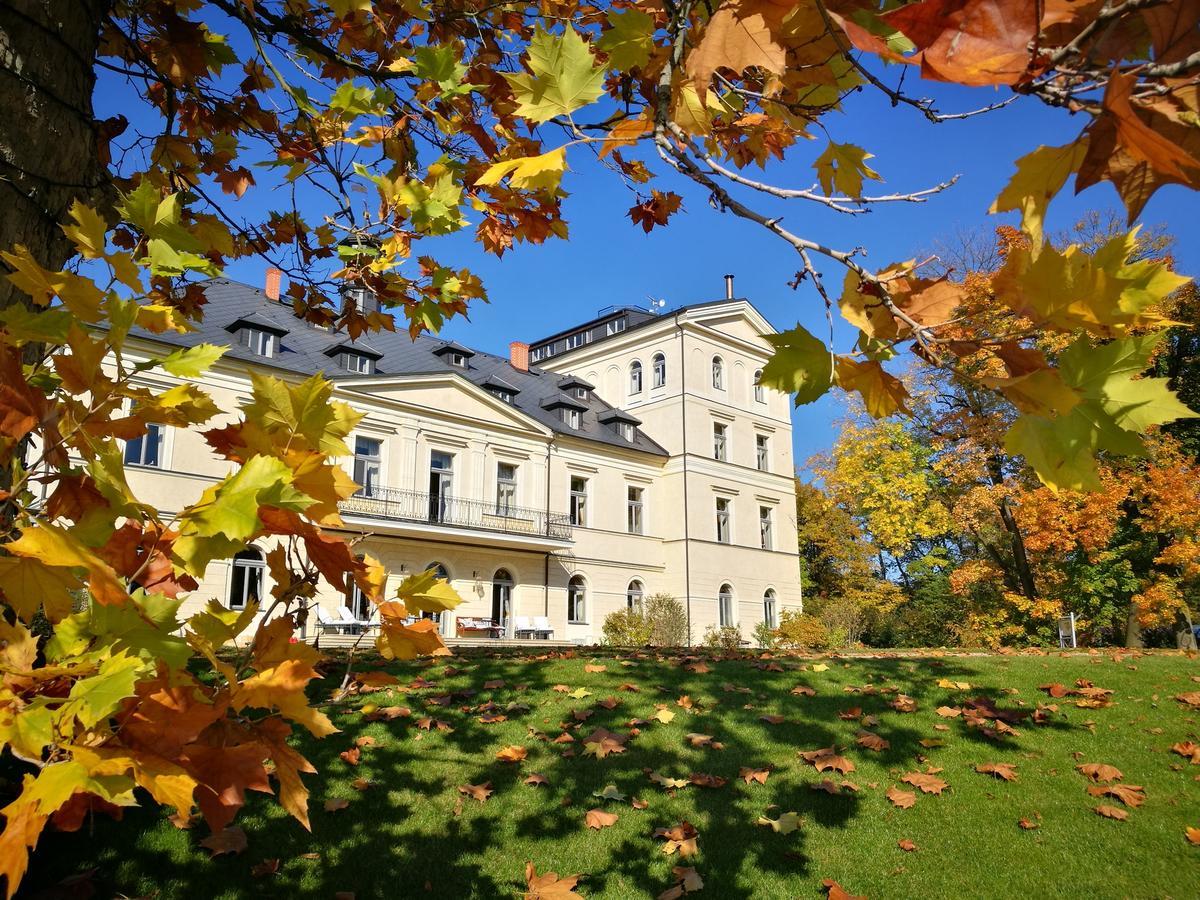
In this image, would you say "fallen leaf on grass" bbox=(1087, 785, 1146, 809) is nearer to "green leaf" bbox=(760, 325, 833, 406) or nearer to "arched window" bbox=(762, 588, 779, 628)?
"green leaf" bbox=(760, 325, 833, 406)

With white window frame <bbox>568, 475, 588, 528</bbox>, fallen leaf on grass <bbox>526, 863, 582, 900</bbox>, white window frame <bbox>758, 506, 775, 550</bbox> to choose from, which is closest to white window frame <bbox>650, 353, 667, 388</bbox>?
white window frame <bbox>568, 475, 588, 528</bbox>

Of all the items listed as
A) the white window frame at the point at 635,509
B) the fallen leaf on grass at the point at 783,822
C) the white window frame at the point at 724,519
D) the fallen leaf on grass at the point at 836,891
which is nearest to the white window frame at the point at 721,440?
the white window frame at the point at 724,519

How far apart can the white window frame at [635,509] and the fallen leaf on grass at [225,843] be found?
916 inches

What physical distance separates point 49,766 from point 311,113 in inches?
117

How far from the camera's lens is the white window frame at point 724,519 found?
27.4 metres

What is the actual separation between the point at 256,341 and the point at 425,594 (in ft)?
67.4

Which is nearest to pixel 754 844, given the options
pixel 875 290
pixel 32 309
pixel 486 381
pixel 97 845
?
pixel 97 845

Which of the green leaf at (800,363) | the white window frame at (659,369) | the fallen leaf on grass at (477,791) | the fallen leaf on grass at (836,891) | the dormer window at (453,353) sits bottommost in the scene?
the fallen leaf on grass at (836,891)

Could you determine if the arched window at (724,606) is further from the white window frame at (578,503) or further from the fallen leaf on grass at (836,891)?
the fallen leaf on grass at (836,891)

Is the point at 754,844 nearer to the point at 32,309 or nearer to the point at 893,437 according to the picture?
the point at 32,309

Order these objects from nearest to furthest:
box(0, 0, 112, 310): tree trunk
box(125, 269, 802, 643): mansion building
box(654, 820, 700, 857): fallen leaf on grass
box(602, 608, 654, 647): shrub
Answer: box(0, 0, 112, 310): tree trunk
box(654, 820, 700, 857): fallen leaf on grass
box(125, 269, 802, 643): mansion building
box(602, 608, 654, 647): shrub

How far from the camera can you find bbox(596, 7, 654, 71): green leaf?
1169 mm

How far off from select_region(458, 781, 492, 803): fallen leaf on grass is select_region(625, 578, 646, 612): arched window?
70.4 ft

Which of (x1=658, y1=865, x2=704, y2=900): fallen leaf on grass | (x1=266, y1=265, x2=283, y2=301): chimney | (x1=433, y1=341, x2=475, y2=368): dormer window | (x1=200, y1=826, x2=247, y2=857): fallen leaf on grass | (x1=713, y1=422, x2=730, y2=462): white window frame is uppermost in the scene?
(x1=266, y1=265, x2=283, y2=301): chimney
